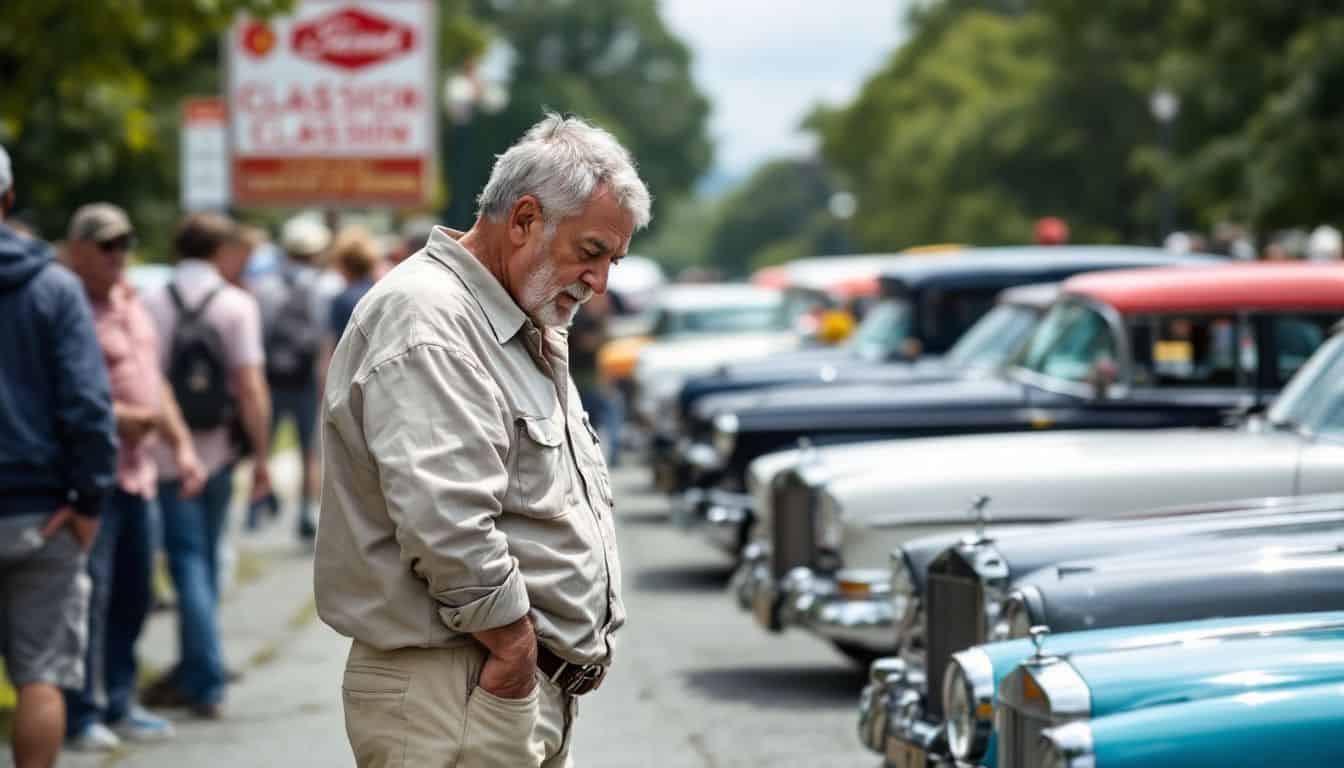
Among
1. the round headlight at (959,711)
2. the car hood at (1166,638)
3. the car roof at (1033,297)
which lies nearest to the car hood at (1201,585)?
the car hood at (1166,638)

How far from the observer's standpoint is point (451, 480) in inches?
149

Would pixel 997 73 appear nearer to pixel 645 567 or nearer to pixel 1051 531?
pixel 645 567

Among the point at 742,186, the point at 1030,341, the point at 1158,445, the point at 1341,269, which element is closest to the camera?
the point at 1158,445

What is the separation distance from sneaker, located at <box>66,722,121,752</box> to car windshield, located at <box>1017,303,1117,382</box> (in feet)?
16.0

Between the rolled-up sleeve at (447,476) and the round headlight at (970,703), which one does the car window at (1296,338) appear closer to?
the round headlight at (970,703)

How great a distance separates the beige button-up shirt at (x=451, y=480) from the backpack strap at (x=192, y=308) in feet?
16.9

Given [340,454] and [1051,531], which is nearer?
[340,454]

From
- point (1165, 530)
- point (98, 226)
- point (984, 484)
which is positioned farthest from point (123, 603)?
point (1165, 530)

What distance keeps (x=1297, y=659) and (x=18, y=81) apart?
844 cm

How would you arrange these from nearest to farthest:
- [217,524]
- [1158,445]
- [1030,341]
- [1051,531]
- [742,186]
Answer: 1. [1051,531]
2. [1158,445]
3. [217,524]
4. [1030,341]
5. [742,186]

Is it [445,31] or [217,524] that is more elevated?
[445,31]

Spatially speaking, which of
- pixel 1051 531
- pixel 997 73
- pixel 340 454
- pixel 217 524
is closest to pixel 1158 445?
pixel 1051 531

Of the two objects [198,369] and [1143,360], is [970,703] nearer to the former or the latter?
[198,369]

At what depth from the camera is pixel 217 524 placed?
A: 9.12m
